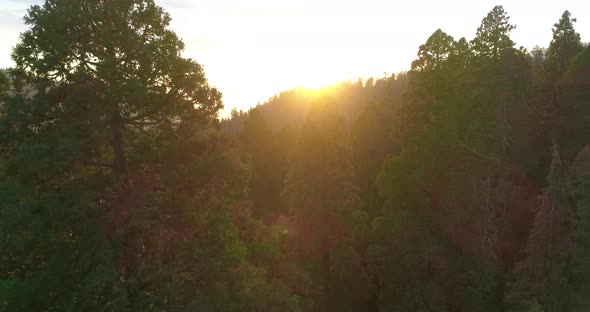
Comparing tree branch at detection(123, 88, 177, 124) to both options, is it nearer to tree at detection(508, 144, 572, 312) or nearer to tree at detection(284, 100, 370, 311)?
tree at detection(284, 100, 370, 311)

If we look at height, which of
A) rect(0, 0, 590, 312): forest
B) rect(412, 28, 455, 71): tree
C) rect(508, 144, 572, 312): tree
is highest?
rect(412, 28, 455, 71): tree

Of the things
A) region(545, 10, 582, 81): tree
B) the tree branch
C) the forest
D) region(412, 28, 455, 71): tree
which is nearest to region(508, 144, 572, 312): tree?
the forest

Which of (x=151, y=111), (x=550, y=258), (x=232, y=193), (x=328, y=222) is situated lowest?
(x=550, y=258)

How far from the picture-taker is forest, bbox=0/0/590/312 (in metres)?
9.73

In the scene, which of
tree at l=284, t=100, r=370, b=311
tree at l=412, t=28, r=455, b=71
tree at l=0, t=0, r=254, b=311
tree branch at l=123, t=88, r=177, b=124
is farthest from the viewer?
tree at l=284, t=100, r=370, b=311

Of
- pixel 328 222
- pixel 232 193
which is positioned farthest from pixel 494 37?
pixel 232 193

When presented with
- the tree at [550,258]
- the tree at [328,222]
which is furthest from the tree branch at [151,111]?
the tree at [550,258]

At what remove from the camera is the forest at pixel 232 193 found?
31.9 ft

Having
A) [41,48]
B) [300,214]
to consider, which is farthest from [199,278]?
[300,214]

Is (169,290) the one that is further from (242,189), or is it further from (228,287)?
(242,189)

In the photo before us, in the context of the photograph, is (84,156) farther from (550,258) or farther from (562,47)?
(562,47)

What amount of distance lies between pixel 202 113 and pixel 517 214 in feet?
70.4

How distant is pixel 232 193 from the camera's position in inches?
461

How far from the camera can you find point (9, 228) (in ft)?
29.6
